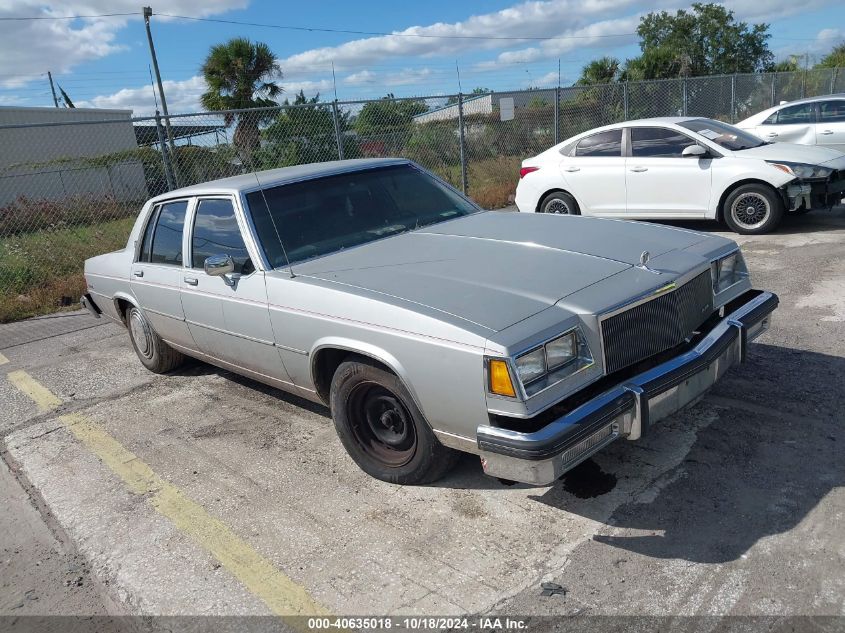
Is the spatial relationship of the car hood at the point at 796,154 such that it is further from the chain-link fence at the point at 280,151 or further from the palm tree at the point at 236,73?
the palm tree at the point at 236,73

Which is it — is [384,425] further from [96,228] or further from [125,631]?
[96,228]

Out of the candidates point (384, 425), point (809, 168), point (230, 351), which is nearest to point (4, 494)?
point (230, 351)

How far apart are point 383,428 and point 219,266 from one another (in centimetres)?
140

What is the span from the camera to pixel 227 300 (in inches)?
172

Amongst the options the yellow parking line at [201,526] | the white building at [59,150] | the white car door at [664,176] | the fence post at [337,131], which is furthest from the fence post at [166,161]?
the white building at [59,150]

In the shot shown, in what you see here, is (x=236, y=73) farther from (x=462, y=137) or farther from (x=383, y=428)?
(x=383, y=428)

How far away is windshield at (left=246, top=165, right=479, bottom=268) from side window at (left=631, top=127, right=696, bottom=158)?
16.0 feet

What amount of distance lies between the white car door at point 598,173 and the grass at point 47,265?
6.83m

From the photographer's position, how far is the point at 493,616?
2.73 m

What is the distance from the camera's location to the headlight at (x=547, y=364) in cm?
290

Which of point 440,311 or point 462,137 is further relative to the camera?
point 462,137

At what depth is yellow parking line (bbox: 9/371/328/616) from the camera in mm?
2971

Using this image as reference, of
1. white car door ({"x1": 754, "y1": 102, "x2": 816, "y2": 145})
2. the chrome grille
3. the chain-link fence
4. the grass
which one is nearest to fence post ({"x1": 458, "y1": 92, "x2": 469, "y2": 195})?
the chain-link fence

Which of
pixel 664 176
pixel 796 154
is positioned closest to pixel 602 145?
pixel 664 176
